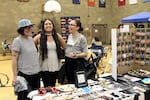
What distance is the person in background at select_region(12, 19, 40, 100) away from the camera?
2758 millimetres

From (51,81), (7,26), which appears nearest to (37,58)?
(51,81)

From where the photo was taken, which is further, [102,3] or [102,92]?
[102,3]

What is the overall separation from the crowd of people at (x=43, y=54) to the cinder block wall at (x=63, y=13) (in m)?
8.60

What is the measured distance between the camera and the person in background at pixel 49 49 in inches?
117

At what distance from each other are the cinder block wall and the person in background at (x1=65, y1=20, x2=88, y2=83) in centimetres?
855

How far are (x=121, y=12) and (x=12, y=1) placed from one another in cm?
697

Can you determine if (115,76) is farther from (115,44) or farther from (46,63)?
(46,63)

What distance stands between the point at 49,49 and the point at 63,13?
400 inches

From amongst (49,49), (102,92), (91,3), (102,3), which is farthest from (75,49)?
(102,3)

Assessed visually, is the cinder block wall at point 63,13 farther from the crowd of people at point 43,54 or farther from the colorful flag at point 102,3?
the crowd of people at point 43,54

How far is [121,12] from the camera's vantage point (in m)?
14.5

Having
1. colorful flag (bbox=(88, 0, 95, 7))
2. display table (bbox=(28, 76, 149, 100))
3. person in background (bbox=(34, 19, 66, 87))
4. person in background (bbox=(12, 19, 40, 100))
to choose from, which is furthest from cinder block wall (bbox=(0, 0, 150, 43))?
display table (bbox=(28, 76, 149, 100))

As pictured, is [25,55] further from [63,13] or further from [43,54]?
[63,13]

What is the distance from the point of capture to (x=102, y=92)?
2.30m
